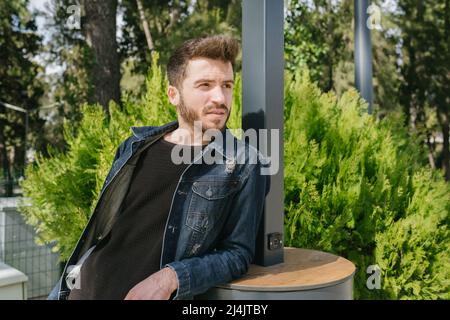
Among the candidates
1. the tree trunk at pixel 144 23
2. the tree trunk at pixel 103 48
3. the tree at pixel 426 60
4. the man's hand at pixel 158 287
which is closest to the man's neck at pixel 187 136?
the man's hand at pixel 158 287

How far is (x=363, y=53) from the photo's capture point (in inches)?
222

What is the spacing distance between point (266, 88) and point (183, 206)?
74cm

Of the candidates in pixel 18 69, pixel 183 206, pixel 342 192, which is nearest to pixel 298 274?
pixel 183 206

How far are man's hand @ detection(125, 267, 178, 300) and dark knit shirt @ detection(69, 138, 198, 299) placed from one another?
0.46 feet

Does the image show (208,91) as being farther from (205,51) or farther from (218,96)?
(205,51)

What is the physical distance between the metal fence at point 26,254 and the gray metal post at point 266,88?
3.84 meters

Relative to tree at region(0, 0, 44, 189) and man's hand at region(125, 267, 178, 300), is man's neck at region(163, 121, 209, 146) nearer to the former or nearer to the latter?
man's hand at region(125, 267, 178, 300)

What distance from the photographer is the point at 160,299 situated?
179 cm

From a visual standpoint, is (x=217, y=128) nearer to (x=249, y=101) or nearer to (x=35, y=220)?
(x=249, y=101)

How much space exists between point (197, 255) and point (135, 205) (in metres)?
0.38

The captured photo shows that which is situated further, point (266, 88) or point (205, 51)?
point (266, 88)

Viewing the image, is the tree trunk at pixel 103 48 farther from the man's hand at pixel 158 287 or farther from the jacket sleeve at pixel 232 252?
the man's hand at pixel 158 287

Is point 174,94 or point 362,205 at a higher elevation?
point 174,94

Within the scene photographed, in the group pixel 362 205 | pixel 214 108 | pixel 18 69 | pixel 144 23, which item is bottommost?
pixel 362 205
